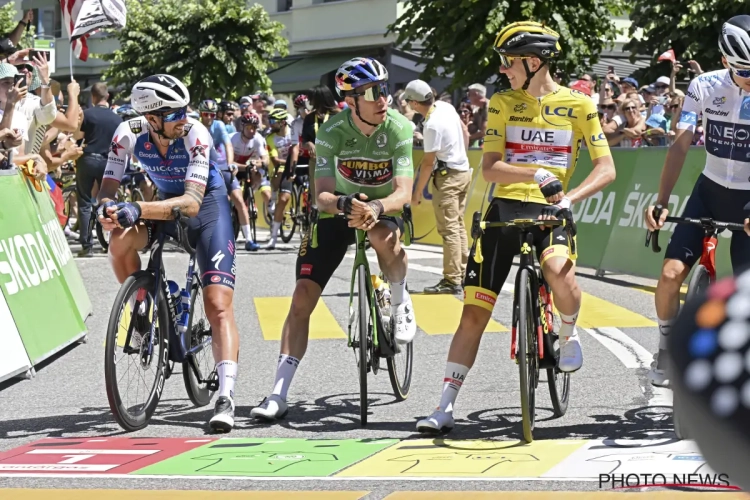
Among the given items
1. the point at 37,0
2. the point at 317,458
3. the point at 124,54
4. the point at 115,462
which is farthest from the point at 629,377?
the point at 37,0

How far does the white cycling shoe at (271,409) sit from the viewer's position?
21.8 ft

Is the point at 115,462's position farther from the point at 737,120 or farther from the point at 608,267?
the point at 608,267

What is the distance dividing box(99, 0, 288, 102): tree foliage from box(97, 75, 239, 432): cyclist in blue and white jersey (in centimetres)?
3524

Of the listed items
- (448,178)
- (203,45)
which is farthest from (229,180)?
(203,45)

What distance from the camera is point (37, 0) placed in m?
66.1

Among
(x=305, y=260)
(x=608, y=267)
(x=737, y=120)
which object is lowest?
(x=608, y=267)

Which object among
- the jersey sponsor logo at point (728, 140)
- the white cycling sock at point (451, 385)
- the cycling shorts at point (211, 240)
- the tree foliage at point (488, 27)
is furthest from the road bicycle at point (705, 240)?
the tree foliage at point (488, 27)

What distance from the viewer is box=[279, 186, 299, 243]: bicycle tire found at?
18.3 metres

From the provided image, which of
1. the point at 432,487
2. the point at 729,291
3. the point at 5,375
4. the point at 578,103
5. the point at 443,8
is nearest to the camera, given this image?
the point at 729,291

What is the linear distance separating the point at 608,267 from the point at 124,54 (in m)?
32.8

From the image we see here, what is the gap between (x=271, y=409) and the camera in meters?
6.66

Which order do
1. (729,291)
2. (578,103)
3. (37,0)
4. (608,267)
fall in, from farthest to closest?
(37,0)
(608,267)
(578,103)
(729,291)

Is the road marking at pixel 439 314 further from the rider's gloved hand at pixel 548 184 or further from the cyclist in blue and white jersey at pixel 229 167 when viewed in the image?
the rider's gloved hand at pixel 548 184

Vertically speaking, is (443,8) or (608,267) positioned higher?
(443,8)
